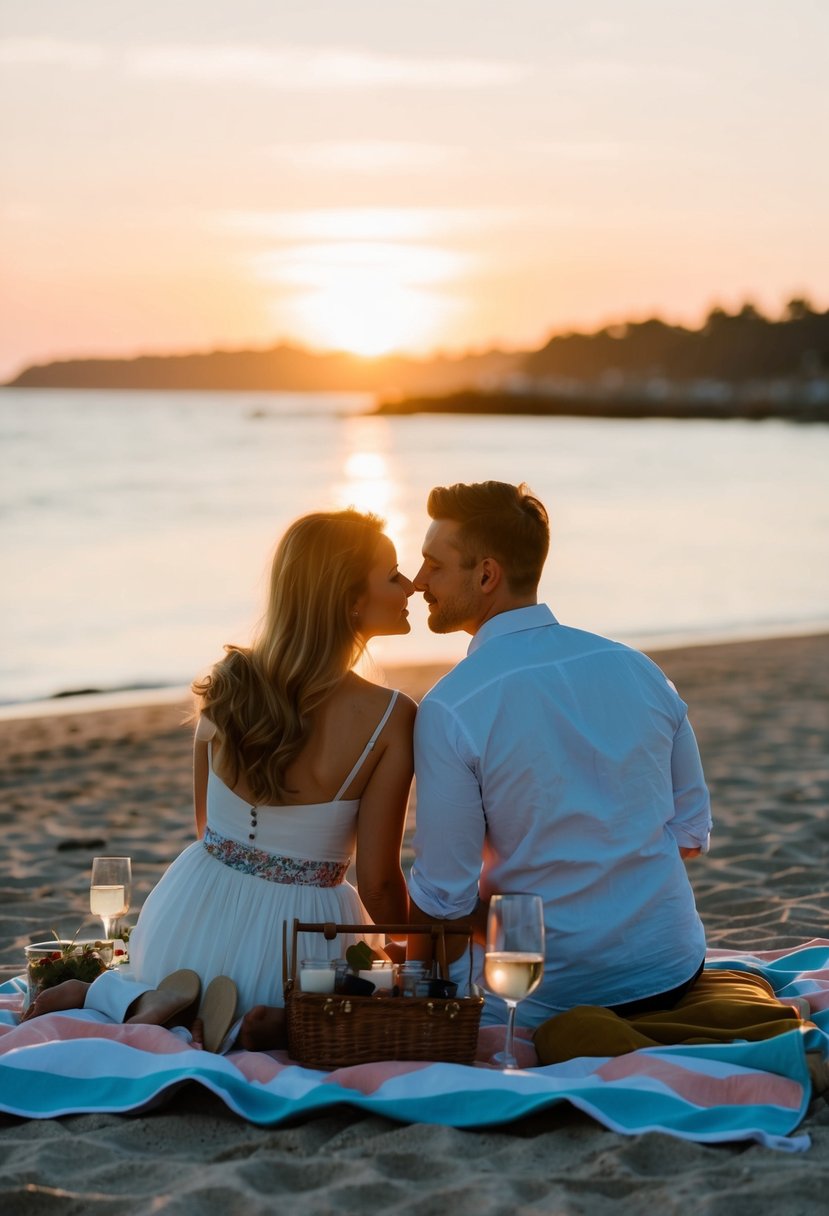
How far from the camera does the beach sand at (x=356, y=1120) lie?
9.75 feet

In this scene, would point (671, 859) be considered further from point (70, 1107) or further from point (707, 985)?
point (70, 1107)

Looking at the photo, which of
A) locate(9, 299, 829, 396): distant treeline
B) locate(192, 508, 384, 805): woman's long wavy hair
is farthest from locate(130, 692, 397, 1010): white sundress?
locate(9, 299, 829, 396): distant treeline

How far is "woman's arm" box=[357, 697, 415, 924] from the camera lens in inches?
152

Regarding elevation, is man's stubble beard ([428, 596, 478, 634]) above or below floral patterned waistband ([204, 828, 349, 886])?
above

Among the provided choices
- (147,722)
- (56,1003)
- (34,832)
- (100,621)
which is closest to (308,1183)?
(56,1003)

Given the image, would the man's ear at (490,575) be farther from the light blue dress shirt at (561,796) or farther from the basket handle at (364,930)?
the basket handle at (364,930)

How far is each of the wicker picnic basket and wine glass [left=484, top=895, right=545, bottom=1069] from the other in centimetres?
31

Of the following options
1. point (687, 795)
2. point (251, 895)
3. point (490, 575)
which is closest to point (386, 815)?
point (251, 895)

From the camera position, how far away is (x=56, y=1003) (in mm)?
4000

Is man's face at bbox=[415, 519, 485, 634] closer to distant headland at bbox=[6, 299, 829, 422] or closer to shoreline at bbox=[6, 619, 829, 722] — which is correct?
shoreline at bbox=[6, 619, 829, 722]

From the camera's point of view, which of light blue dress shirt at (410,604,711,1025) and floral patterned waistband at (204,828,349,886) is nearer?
light blue dress shirt at (410,604,711,1025)

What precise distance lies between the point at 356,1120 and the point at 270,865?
74cm

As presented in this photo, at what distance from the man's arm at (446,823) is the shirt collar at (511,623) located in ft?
0.76

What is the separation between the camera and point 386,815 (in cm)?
389
